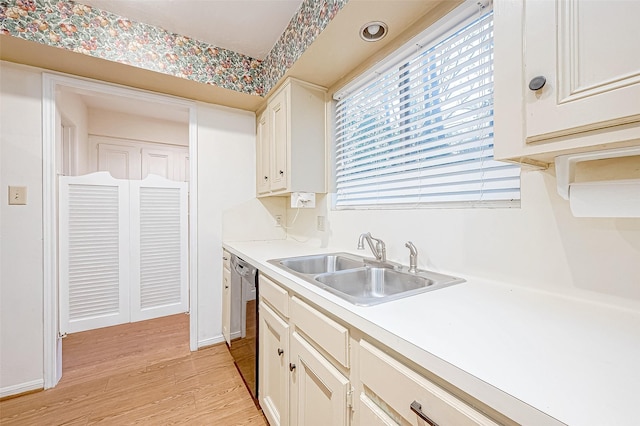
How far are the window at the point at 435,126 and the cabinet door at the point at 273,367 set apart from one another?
2.85ft

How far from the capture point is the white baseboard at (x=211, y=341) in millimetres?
2264

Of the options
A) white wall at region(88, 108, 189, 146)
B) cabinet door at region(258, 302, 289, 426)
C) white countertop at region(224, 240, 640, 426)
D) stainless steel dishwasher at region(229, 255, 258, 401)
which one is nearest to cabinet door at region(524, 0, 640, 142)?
white countertop at region(224, 240, 640, 426)

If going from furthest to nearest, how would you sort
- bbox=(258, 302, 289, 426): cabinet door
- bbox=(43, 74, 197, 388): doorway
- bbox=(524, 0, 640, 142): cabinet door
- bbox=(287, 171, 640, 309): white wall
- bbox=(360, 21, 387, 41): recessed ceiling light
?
bbox=(43, 74, 197, 388): doorway, bbox=(360, 21, 387, 41): recessed ceiling light, bbox=(258, 302, 289, 426): cabinet door, bbox=(287, 171, 640, 309): white wall, bbox=(524, 0, 640, 142): cabinet door

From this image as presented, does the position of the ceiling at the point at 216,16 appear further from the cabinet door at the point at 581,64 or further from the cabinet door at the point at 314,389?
the cabinet door at the point at 314,389

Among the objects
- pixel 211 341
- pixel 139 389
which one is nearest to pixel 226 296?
pixel 211 341

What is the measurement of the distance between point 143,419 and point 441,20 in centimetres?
256

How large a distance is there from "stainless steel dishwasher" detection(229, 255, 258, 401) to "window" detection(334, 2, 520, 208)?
2.81 feet

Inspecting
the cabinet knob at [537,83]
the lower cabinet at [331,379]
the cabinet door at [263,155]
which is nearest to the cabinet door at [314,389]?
the lower cabinet at [331,379]

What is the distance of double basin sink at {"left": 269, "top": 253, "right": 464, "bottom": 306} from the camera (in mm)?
1071

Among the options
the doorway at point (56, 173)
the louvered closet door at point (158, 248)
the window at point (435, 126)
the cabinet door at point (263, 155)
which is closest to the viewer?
the window at point (435, 126)

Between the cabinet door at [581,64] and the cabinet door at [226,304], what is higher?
the cabinet door at [581,64]

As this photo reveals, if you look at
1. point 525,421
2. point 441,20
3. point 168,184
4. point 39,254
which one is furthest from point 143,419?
point 441,20

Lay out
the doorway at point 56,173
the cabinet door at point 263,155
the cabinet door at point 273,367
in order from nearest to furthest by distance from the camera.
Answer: the cabinet door at point 273,367 < the doorway at point 56,173 < the cabinet door at point 263,155

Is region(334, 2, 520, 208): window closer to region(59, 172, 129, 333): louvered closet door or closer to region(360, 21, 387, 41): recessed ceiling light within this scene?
region(360, 21, 387, 41): recessed ceiling light
